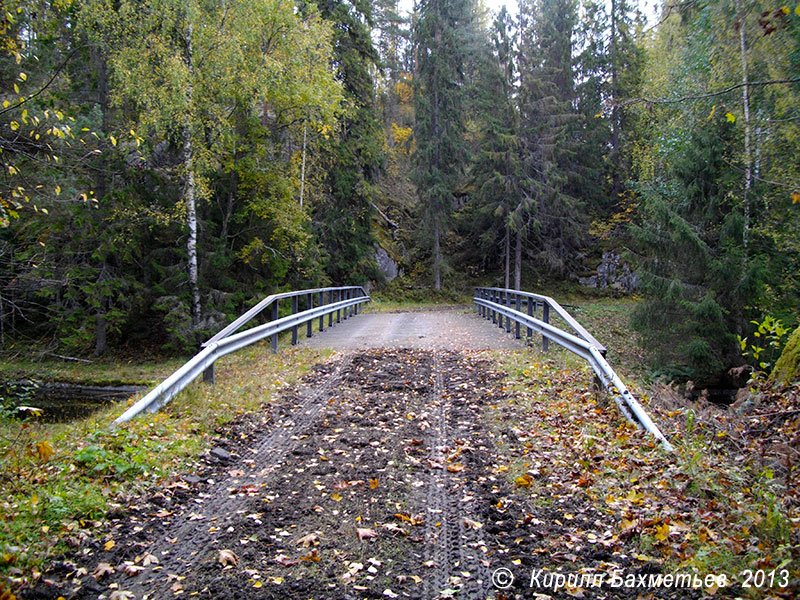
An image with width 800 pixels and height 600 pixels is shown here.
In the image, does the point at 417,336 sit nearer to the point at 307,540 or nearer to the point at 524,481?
the point at 524,481

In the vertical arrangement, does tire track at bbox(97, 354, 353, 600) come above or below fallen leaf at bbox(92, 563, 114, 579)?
below

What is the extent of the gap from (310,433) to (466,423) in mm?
1905

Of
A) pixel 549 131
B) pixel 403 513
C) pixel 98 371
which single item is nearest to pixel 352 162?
pixel 549 131

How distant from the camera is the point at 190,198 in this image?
17.3 m

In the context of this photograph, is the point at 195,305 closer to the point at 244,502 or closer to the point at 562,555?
the point at 244,502

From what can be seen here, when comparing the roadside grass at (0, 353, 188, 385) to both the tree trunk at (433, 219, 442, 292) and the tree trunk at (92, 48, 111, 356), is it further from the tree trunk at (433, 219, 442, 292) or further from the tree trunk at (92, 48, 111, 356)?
the tree trunk at (433, 219, 442, 292)

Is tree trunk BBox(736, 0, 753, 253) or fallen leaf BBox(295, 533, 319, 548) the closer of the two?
fallen leaf BBox(295, 533, 319, 548)

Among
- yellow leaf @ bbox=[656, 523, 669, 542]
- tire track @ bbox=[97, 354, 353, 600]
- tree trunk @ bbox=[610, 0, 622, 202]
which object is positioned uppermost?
tree trunk @ bbox=[610, 0, 622, 202]

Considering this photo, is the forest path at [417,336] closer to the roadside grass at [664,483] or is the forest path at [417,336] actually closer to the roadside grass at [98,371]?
the roadside grass at [664,483]

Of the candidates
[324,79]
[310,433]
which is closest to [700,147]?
[324,79]

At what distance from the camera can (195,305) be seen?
18422mm

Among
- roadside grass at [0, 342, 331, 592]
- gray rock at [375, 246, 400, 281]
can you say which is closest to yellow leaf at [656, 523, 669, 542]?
roadside grass at [0, 342, 331, 592]

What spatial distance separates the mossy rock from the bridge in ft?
6.74

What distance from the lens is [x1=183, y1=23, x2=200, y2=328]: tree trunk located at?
16.5m
